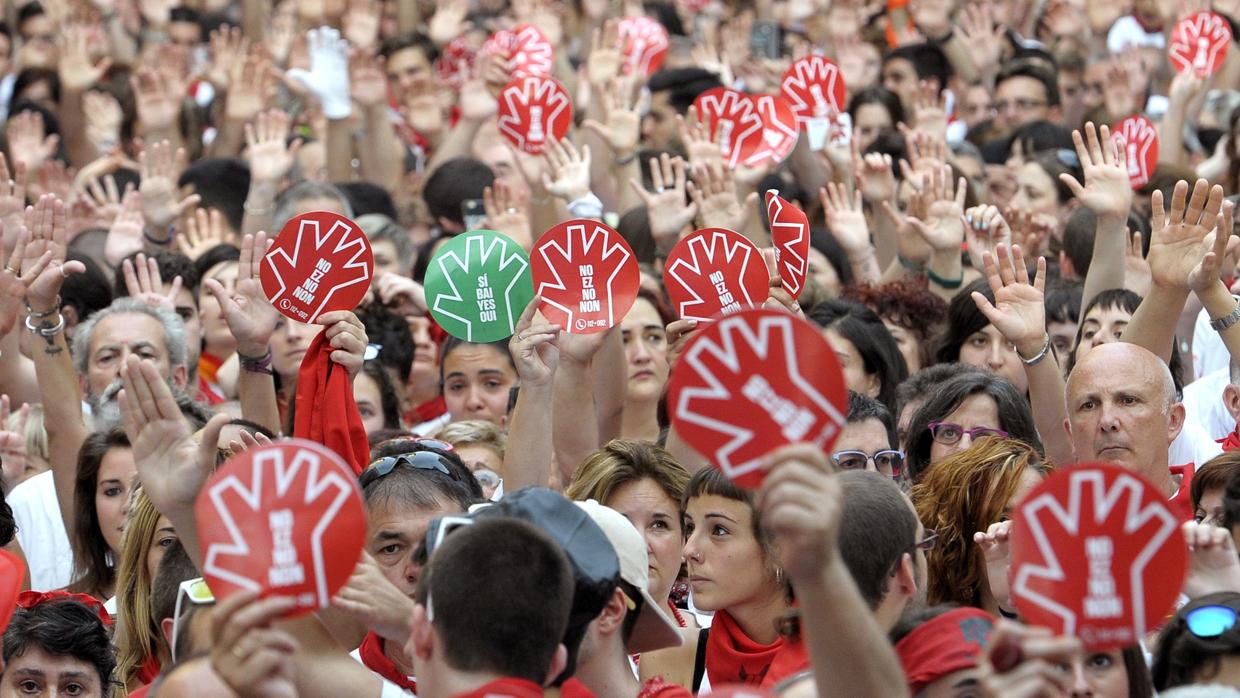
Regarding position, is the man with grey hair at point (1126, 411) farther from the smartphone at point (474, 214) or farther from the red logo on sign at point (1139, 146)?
the smartphone at point (474, 214)

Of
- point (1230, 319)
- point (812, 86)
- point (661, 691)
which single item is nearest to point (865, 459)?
point (1230, 319)

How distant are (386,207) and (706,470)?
513 centimetres

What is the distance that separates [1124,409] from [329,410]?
2.34m

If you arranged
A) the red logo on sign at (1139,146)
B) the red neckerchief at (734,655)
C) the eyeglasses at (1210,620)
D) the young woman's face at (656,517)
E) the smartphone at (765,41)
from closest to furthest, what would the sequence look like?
the eyeglasses at (1210,620)
the red neckerchief at (734,655)
the young woman's face at (656,517)
the red logo on sign at (1139,146)
the smartphone at (765,41)

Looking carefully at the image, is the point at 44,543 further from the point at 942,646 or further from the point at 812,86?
the point at 812,86

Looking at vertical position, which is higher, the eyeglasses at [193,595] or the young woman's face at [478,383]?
the young woman's face at [478,383]

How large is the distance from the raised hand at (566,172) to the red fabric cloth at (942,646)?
4421mm

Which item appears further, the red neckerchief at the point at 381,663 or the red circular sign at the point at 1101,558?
the red neckerchief at the point at 381,663

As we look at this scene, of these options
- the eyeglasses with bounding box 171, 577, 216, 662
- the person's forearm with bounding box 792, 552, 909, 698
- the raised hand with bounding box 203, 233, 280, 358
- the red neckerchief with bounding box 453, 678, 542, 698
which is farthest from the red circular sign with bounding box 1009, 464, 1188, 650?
the raised hand with bounding box 203, 233, 280, 358

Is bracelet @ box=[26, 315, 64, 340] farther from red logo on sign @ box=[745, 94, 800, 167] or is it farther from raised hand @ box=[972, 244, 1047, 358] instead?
red logo on sign @ box=[745, 94, 800, 167]

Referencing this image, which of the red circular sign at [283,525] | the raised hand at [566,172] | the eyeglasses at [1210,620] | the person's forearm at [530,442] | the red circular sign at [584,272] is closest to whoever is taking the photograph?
the red circular sign at [283,525]

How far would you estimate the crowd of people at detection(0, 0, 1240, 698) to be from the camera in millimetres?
3410

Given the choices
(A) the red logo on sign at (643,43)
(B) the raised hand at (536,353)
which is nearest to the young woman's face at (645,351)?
(B) the raised hand at (536,353)

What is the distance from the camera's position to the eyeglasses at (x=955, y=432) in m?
5.41
